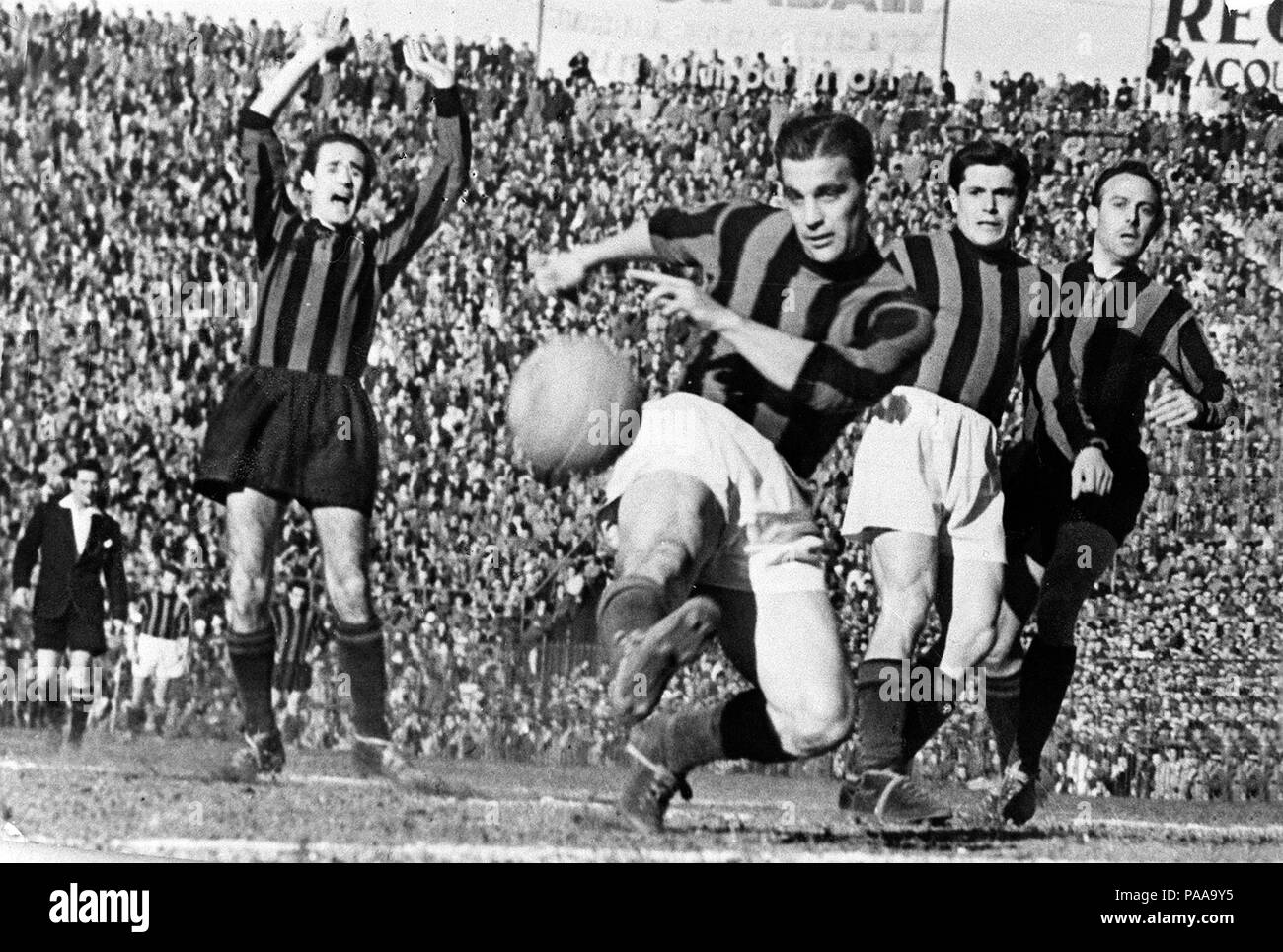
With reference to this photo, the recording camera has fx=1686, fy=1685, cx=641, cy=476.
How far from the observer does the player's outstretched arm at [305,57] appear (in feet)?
17.1

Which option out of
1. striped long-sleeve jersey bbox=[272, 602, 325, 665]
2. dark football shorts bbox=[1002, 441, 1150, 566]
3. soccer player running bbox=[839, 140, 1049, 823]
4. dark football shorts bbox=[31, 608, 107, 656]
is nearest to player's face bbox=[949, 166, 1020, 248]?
soccer player running bbox=[839, 140, 1049, 823]

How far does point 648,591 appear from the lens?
17.0 ft

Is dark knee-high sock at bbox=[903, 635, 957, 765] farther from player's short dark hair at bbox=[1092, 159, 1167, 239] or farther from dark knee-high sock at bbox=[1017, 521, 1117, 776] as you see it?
player's short dark hair at bbox=[1092, 159, 1167, 239]

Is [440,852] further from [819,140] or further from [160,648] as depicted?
[819,140]

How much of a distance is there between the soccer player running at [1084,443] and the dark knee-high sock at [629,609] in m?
1.15

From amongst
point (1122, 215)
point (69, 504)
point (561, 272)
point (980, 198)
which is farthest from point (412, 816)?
point (1122, 215)

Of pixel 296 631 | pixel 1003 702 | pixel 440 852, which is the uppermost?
pixel 296 631

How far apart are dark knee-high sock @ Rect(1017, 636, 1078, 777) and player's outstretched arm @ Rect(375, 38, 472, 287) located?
2367 millimetres

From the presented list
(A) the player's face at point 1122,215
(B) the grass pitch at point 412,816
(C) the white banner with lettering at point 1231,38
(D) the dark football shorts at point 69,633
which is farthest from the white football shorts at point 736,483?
(C) the white banner with lettering at point 1231,38

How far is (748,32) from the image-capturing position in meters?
5.34

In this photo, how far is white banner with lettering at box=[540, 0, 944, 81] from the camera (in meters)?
5.29

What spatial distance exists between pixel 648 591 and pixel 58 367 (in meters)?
1.95

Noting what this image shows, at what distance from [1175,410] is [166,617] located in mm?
3301
